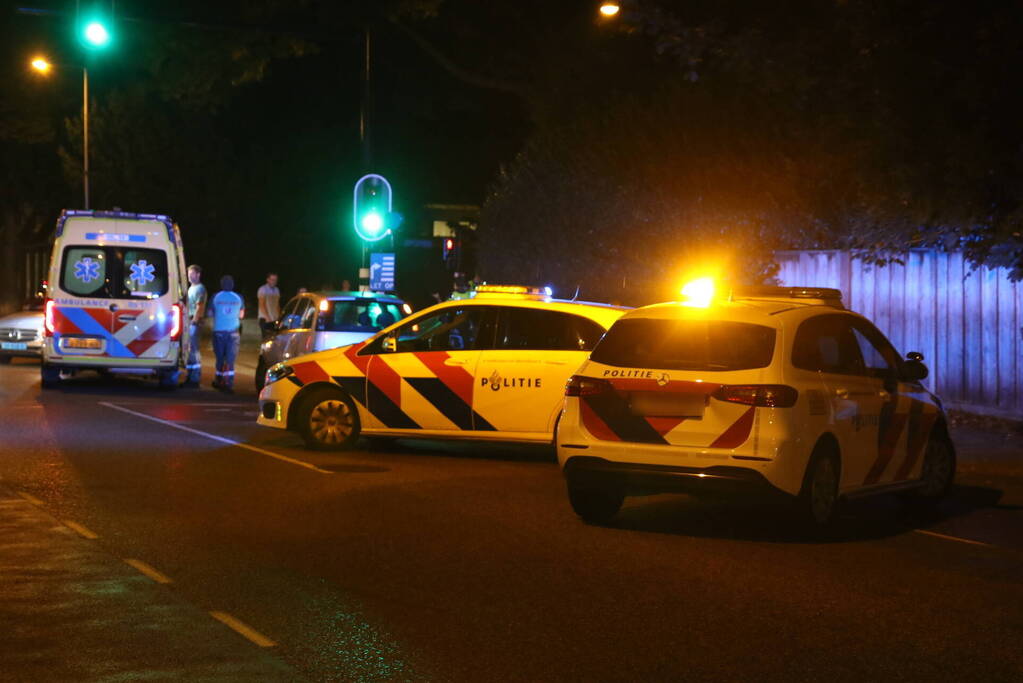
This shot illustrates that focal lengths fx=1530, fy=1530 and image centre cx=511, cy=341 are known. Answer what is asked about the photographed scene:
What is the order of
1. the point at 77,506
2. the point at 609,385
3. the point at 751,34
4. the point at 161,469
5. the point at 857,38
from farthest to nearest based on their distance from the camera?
the point at 751,34
the point at 857,38
the point at 161,469
the point at 77,506
the point at 609,385

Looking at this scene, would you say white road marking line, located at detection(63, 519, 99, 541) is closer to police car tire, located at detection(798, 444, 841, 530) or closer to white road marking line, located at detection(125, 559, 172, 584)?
white road marking line, located at detection(125, 559, 172, 584)

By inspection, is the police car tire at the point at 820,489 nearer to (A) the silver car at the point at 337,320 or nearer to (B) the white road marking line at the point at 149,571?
(B) the white road marking line at the point at 149,571

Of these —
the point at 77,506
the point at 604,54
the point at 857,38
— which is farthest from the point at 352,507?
the point at 604,54

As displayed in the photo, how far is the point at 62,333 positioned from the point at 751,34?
1021cm

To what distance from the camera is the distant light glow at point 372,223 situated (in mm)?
23062

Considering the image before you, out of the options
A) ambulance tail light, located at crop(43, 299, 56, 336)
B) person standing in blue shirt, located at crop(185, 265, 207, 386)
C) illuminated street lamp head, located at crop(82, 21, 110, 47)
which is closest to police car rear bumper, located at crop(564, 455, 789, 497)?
ambulance tail light, located at crop(43, 299, 56, 336)

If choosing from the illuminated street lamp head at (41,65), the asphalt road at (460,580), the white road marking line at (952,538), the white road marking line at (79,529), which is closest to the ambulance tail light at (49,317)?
the asphalt road at (460,580)

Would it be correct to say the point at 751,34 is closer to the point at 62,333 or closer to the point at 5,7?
the point at 62,333

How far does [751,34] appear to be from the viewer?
16.2m

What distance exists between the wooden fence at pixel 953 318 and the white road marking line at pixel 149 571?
10796 mm

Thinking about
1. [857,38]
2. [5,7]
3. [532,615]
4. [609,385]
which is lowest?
[532,615]

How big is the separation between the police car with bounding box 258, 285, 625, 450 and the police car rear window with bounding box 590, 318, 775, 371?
2.93 meters

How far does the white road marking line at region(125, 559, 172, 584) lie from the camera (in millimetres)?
7984

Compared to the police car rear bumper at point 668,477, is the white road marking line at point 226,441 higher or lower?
lower
